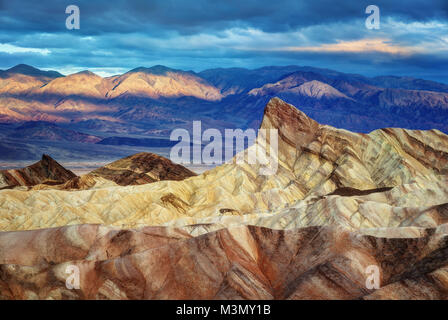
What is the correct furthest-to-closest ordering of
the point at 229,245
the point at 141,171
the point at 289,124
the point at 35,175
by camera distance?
the point at 141,171, the point at 35,175, the point at 289,124, the point at 229,245

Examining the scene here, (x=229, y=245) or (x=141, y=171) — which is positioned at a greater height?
(x=229, y=245)

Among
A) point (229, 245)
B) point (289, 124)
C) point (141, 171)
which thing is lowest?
point (141, 171)

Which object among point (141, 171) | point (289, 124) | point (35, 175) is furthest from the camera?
point (141, 171)

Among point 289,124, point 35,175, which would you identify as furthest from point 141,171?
point 289,124

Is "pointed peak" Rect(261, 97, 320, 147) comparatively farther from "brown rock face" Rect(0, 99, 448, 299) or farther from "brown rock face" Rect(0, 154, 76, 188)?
"brown rock face" Rect(0, 154, 76, 188)

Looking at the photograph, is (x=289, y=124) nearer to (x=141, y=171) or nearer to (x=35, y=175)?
(x=141, y=171)

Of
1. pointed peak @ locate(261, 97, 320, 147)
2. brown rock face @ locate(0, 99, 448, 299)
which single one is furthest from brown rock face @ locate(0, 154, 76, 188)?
pointed peak @ locate(261, 97, 320, 147)
